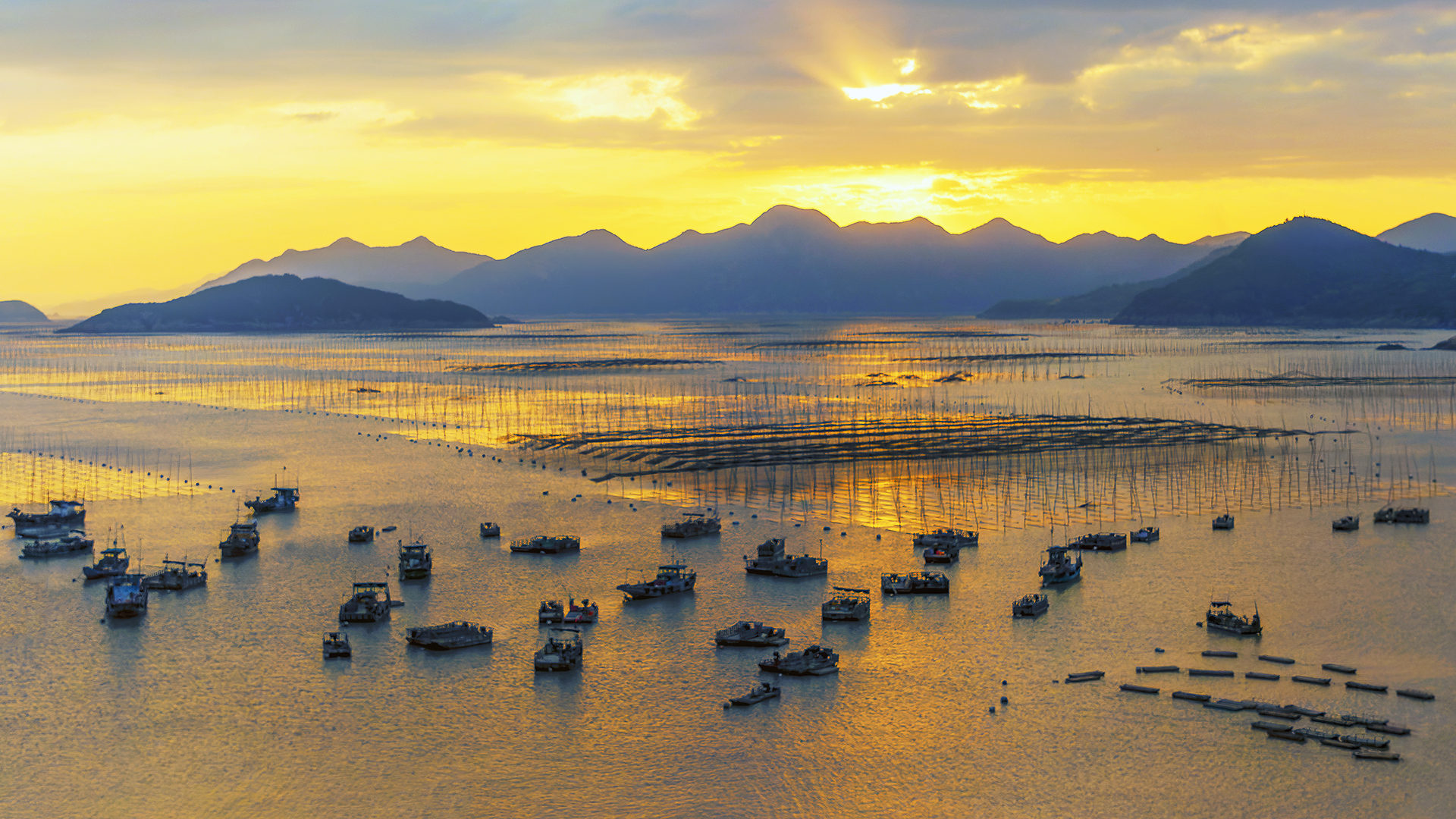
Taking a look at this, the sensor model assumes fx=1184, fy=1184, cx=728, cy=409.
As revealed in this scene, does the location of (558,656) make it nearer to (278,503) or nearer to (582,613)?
(582,613)

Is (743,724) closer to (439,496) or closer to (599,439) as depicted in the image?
(439,496)

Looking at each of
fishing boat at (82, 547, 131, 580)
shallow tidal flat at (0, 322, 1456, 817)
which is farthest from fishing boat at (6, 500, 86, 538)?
fishing boat at (82, 547, 131, 580)

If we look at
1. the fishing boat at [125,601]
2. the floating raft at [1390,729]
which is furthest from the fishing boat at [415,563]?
the floating raft at [1390,729]

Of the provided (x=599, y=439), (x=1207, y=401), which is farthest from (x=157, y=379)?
(x=1207, y=401)

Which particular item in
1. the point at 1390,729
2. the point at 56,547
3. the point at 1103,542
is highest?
the point at 56,547

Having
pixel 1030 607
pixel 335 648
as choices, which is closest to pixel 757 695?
pixel 1030 607

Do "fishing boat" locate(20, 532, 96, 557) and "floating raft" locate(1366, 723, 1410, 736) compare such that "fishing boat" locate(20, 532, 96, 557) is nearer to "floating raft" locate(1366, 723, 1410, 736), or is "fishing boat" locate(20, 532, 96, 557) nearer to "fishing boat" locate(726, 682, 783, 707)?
"fishing boat" locate(726, 682, 783, 707)
